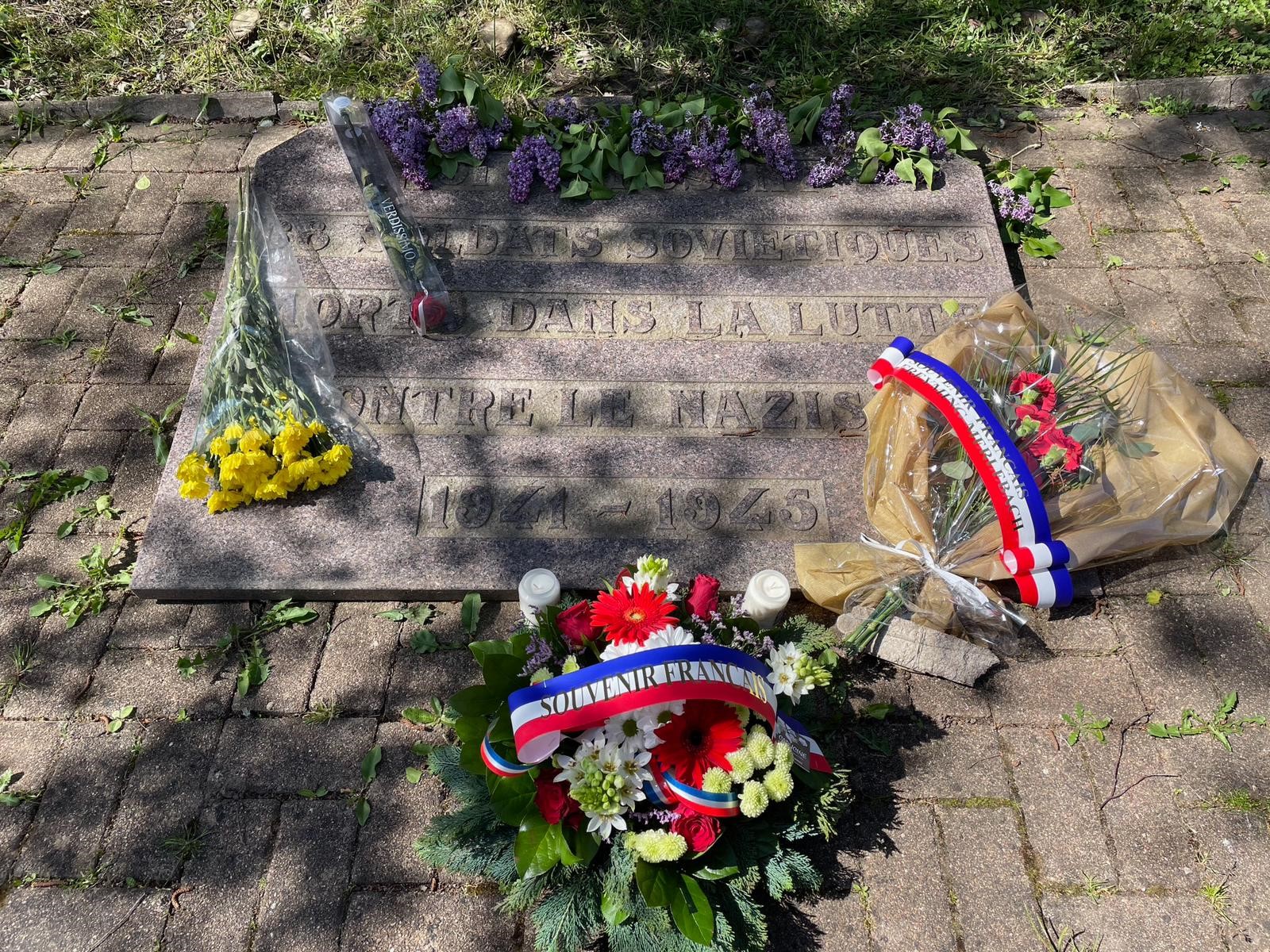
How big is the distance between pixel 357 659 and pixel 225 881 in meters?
0.69

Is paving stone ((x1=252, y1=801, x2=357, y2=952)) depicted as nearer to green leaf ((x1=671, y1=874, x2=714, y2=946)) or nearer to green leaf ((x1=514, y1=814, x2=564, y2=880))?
green leaf ((x1=514, y1=814, x2=564, y2=880))

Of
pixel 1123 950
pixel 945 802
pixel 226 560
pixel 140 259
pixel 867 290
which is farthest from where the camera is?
pixel 140 259

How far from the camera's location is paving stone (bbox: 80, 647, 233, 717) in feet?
8.90

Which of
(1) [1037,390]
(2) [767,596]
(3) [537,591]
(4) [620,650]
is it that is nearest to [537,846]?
(4) [620,650]

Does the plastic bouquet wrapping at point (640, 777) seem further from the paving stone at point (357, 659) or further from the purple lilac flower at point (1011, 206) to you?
the purple lilac flower at point (1011, 206)

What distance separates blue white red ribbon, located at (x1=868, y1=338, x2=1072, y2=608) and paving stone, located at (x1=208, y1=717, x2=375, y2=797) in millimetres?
1929

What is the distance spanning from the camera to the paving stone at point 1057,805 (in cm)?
241

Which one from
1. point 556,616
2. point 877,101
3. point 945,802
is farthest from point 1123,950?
point 877,101

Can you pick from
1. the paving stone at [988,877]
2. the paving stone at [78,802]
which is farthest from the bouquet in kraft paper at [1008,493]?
the paving stone at [78,802]

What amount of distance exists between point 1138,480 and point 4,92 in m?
5.57

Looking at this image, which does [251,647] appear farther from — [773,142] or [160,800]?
[773,142]

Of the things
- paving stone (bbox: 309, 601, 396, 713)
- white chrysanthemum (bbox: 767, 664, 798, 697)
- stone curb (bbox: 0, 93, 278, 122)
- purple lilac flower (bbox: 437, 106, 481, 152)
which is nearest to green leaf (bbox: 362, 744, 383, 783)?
paving stone (bbox: 309, 601, 396, 713)

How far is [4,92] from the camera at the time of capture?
467 centimetres

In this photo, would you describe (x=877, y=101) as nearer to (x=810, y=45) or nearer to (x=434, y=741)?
(x=810, y=45)
